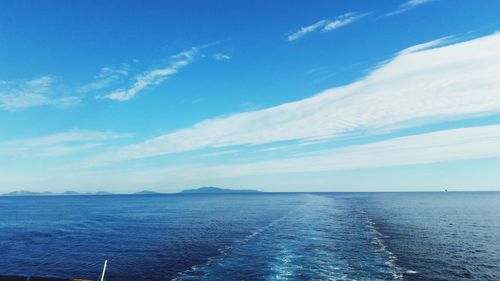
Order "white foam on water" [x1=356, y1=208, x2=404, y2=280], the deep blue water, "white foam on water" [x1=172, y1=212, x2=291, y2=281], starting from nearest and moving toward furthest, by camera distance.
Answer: "white foam on water" [x1=172, y1=212, x2=291, y2=281] → "white foam on water" [x1=356, y1=208, x2=404, y2=280] → the deep blue water

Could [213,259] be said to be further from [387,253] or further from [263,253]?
[387,253]

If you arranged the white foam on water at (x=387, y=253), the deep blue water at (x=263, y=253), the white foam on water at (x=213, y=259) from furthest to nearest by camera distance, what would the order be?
the deep blue water at (x=263, y=253) → the white foam on water at (x=387, y=253) → the white foam on water at (x=213, y=259)

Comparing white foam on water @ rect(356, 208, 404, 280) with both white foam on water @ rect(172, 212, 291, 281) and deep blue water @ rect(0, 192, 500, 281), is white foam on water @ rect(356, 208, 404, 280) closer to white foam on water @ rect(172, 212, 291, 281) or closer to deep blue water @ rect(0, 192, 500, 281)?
deep blue water @ rect(0, 192, 500, 281)

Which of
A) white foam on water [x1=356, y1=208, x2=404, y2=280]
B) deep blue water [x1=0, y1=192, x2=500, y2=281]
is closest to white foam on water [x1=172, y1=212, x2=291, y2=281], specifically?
deep blue water [x1=0, y1=192, x2=500, y2=281]

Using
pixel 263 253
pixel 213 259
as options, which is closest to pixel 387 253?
pixel 263 253

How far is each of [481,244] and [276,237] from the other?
4849 cm

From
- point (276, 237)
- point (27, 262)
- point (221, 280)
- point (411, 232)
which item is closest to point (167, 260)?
point (221, 280)

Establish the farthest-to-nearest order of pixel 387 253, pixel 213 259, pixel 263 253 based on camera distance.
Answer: pixel 263 253 < pixel 387 253 < pixel 213 259

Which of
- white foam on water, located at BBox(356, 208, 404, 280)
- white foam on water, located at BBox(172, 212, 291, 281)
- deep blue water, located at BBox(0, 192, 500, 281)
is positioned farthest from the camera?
deep blue water, located at BBox(0, 192, 500, 281)

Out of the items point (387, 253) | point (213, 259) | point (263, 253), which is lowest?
point (387, 253)

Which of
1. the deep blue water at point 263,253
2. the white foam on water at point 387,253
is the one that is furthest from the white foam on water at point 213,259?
the white foam on water at point 387,253

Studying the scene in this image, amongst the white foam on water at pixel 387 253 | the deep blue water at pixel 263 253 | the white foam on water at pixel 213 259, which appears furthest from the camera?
the deep blue water at pixel 263 253

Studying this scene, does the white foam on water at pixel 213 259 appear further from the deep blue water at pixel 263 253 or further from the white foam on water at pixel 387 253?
the white foam on water at pixel 387 253

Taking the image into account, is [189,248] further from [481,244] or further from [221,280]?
[481,244]
